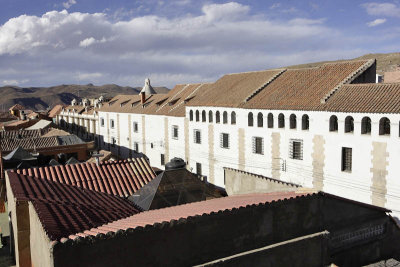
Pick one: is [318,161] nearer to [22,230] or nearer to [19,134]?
[22,230]

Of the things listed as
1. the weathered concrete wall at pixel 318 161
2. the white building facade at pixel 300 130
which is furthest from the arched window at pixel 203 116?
the weathered concrete wall at pixel 318 161

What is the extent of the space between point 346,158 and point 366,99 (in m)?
3.44

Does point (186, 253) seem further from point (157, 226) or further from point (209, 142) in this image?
point (209, 142)

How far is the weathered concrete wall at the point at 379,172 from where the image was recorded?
18609mm

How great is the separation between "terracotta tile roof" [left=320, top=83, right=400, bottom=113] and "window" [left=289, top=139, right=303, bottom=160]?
3062 mm

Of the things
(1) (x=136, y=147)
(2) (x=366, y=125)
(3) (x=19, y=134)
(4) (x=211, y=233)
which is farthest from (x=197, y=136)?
(4) (x=211, y=233)

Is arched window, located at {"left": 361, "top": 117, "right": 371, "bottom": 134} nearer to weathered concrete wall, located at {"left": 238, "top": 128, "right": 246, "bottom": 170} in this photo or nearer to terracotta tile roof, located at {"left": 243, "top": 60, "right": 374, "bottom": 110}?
terracotta tile roof, located at {"left": 243, "top": 60, "right": 374, "bottom": 110}

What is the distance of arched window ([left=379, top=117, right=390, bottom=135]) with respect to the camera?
61.2 ft

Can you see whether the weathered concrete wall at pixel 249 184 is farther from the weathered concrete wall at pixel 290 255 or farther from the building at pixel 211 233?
the weathered concrete wall at pixel 290 255

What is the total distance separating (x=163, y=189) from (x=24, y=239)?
5130 millimetres

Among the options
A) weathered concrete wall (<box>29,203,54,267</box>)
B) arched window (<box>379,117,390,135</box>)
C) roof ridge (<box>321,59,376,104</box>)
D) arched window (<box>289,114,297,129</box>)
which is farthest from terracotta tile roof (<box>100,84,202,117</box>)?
weathered concrete wall (<box>29,203,54,267</box>)

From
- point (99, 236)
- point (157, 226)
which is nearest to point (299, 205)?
point (157, 226)

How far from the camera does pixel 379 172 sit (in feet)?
61.9

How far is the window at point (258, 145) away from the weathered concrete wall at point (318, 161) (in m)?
4.45
